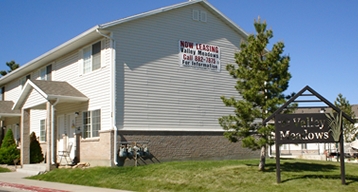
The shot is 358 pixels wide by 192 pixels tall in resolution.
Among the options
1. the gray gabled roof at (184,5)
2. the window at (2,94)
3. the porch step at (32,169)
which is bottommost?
the porch step at (32,169)

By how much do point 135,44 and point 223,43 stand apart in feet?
17.7

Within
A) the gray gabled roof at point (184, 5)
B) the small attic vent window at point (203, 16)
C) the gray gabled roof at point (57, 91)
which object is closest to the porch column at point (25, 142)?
the gray gabled roof at point (57, 91)

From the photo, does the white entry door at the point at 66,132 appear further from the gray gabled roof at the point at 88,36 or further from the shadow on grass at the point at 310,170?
the shadow on grass at the point at 310,170

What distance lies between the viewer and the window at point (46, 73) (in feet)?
88.6

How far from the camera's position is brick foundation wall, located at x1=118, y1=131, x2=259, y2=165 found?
66.8 feet

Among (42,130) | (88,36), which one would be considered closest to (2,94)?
(42,130)

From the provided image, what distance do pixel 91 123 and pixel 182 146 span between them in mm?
4437

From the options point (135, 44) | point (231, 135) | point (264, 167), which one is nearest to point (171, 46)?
point (135, 44)

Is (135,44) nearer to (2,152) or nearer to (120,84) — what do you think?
(120,84)

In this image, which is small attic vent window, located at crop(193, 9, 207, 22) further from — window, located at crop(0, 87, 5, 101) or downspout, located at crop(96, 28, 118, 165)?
window, located at crop(0, 87, 5, 101)

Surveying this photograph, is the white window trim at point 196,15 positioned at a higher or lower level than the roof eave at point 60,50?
higher

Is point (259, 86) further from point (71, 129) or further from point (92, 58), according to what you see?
point (71, 129)

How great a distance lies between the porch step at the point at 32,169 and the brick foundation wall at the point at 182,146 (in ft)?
15.0

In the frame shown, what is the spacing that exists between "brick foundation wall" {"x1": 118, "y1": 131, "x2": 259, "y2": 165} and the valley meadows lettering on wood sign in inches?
285
